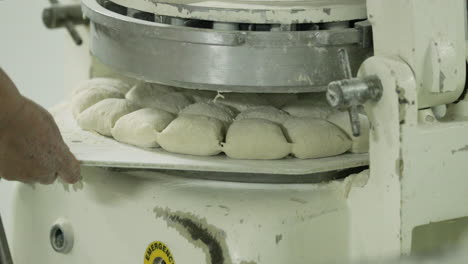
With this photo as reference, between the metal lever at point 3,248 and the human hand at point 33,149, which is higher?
the human hand at point 33,149

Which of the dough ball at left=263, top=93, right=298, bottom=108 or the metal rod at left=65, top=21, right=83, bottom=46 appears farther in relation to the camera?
the metal rod at left=65, top=21, right=83, bottom=46

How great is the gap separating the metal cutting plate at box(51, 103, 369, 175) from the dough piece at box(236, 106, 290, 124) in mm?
75

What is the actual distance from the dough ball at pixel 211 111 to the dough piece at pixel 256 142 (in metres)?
0.06

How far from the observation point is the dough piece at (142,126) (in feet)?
3.95

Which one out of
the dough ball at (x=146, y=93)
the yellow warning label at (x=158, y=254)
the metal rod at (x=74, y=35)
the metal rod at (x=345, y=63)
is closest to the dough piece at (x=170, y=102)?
the dough ball at (x=146, y=93)

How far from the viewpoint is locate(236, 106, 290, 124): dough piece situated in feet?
3.96

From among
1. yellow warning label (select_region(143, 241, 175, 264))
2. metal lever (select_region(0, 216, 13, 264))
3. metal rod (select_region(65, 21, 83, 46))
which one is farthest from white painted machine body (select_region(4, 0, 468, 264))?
metal rod (select_region(65, 21, 83, 46))

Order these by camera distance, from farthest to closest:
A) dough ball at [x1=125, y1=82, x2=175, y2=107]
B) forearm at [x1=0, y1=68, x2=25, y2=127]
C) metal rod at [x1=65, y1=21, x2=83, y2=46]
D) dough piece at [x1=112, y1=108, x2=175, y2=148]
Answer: metal rod at [x1=65, y1=21, x2=83, y2=46], dough ball at [x1=125, y1=82, x2=175, y2=107], dough piece at [x1=112, y1=108, x2=175, y2=148], forearm at [x1=0, y1=68, x2=25, y2=127]

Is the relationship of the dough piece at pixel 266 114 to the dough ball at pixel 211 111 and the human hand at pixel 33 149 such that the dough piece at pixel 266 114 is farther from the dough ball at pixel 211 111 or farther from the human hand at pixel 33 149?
the human hand at pixel 33 149

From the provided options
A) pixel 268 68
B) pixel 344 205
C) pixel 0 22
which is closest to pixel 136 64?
pixel 268 68

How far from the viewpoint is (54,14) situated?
5.80ft

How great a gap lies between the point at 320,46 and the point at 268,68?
0.26 ft

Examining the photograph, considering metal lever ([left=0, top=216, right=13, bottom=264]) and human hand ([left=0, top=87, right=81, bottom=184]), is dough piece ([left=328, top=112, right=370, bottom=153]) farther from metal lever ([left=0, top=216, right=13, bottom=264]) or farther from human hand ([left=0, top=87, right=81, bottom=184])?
metal lever ([left=0, top=216, right=13, bottom=264])

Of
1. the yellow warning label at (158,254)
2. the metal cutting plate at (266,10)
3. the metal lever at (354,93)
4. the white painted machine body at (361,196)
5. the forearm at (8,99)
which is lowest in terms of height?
the yellow warning label at (158,254)
